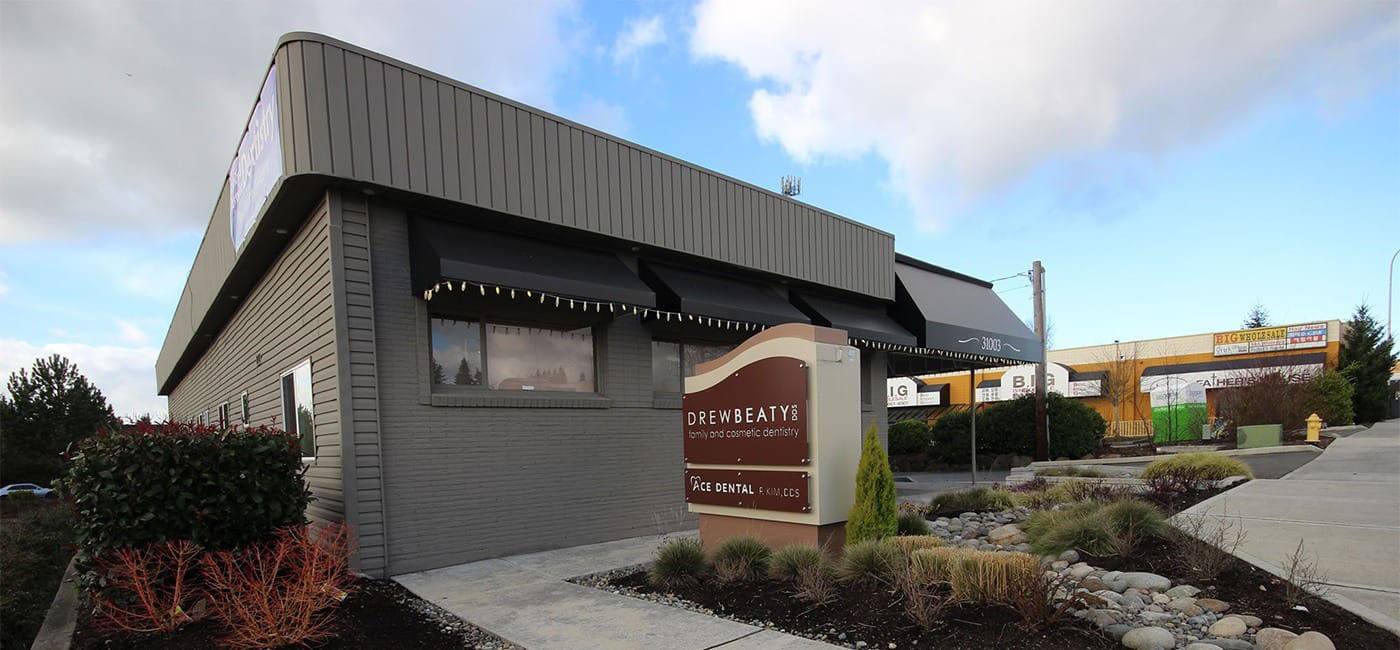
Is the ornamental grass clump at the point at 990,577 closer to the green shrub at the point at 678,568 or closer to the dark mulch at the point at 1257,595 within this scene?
the dark mulch at the point at 1257,595

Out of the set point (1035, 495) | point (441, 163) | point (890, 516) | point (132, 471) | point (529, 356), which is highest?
point (441, 163)

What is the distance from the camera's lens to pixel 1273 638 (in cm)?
395

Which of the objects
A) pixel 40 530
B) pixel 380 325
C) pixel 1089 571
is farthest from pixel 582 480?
pixel 40 530

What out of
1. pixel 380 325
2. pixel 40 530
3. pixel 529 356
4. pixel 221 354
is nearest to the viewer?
pixel 380 325

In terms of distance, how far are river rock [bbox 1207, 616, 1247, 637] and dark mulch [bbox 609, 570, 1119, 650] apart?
0.69 m

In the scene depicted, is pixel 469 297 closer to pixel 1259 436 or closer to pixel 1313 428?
pixel 1259 436

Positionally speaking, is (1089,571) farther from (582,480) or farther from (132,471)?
(132,471)

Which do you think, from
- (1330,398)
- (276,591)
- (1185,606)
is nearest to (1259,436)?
(1330,398)

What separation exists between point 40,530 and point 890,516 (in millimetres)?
16457

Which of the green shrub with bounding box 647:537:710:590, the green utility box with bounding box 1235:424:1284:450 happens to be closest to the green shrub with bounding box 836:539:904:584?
the green shrub with bounding box 647:537:710:590

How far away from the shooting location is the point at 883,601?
485cm

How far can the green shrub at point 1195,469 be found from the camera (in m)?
10.0

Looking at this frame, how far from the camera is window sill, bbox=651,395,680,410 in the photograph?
9830mm

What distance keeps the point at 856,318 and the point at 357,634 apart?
32.4 ft
